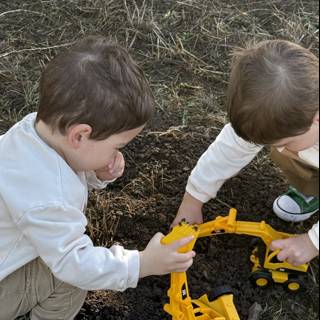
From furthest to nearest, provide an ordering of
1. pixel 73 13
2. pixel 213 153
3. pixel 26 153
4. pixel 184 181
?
pixel 73 13, pixel 184 181, pixel 213 153, pixel 26 153

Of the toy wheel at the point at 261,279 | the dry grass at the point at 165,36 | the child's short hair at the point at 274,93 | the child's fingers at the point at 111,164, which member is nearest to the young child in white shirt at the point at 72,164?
the child's fingers at the point at 111,164

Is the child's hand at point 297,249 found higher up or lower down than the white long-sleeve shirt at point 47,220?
lower down

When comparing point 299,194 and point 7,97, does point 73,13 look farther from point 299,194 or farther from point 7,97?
point 299,194

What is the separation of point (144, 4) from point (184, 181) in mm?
1223

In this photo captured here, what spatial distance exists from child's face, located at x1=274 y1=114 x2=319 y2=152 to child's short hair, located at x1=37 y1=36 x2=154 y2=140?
0.40m

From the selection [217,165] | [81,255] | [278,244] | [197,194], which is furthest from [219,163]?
[81,255]

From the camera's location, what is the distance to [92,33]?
3029 millimetres

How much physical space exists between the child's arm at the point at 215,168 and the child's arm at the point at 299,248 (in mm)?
336

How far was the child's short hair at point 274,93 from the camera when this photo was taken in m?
1.67

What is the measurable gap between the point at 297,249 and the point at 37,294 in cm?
78

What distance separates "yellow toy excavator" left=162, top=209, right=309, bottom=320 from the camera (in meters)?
1.76

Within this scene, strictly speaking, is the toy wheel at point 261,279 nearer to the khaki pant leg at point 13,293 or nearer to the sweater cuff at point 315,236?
the sweater cuff at point 315,236

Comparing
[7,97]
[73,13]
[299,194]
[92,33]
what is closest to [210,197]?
[299,194]

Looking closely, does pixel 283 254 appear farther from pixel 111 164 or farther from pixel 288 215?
pixel 111 164
